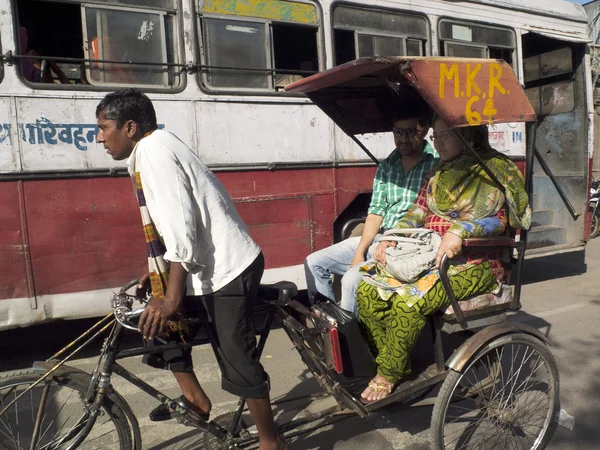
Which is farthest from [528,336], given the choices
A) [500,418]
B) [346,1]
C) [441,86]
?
[346,1]

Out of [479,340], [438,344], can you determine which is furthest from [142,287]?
[479,340]

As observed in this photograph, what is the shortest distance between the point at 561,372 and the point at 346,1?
133 inches

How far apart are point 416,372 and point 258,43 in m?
2.90

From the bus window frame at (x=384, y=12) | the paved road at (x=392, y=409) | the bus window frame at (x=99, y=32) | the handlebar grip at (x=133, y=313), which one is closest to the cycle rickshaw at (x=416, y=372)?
the handlebar grip at (x=133, y=313)

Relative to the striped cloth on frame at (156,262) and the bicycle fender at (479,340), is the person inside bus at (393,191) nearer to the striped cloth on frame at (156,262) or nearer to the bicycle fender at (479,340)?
the bicycle fender at (479,340)

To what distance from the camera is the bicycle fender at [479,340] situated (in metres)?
2.20

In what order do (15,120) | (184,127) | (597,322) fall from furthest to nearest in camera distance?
(597,322), (184,127), (15,120)

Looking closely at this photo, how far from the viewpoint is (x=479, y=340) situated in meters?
2.27

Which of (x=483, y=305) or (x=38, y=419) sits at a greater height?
(x=483, y=305)

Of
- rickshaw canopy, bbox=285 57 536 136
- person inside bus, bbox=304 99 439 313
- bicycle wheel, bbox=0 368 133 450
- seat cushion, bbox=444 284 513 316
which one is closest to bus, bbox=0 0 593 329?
person inside bus, bbox=304 99 439 313

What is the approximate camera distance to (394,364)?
7.84 feet

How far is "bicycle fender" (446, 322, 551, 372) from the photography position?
2.20m

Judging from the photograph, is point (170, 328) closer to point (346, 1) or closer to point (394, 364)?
point (394, 364)

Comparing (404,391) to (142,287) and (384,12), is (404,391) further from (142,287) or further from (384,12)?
(384,12)
